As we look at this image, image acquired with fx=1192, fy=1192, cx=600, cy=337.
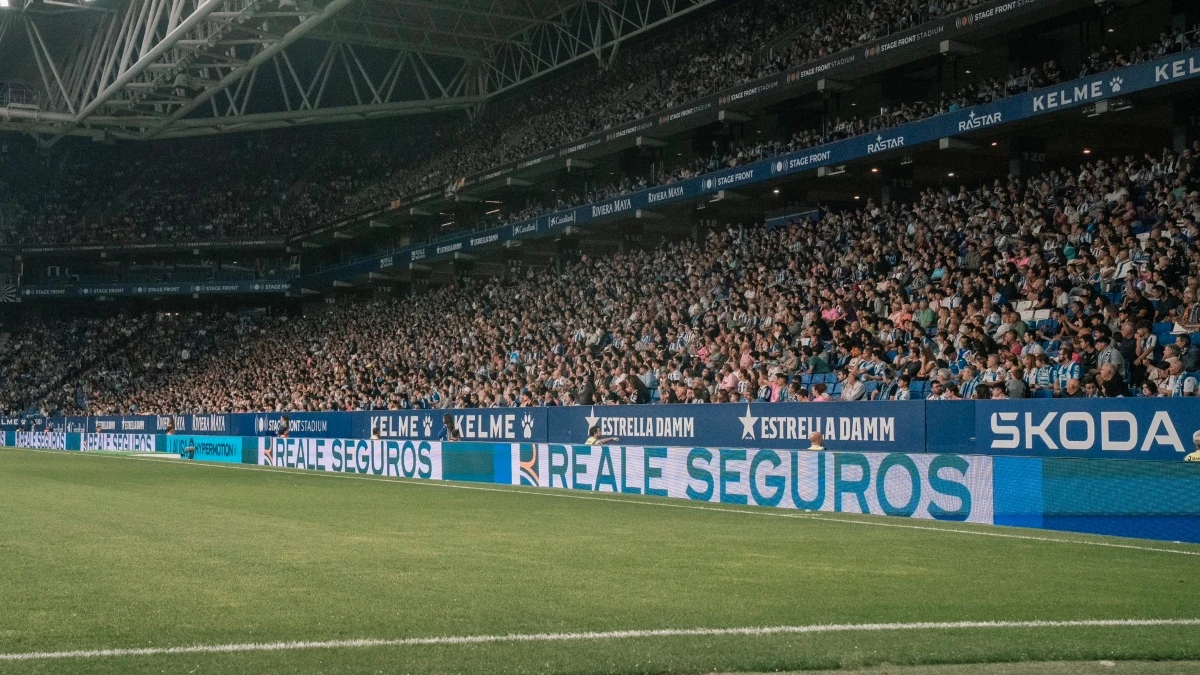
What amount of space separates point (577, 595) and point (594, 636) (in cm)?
163

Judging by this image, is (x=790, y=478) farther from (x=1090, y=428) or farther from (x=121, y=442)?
(x=121, y=442)

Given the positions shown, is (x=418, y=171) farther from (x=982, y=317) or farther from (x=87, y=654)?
(x=87, y=654)

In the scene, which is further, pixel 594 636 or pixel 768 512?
pixel 768 512

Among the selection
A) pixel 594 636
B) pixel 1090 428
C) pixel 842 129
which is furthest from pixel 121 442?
pixel 594 636

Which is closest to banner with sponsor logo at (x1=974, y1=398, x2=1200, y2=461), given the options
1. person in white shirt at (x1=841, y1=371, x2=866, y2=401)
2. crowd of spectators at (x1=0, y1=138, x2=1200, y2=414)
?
crowd of spectators at (x1=0, y1=138, x2=1200, y2=414)

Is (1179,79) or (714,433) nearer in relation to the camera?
(1179,79)

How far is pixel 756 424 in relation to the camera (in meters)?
22.6

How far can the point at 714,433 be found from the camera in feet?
77.6

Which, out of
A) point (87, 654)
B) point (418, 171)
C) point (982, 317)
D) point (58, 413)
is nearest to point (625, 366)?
point (982, 317)

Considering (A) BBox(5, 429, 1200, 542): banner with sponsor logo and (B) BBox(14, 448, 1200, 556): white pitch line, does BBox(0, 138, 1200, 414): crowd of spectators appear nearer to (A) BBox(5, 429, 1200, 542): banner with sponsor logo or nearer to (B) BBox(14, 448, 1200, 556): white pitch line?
(A) BBox(5, 429, 1200, 542): banner with sponsor logo

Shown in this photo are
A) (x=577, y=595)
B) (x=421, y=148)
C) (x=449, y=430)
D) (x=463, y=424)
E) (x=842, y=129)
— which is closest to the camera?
(x=577, y=595)

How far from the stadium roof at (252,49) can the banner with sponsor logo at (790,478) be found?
17856mm

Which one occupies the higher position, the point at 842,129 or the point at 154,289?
the point at 842,129

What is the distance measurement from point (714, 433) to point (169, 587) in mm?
15818
